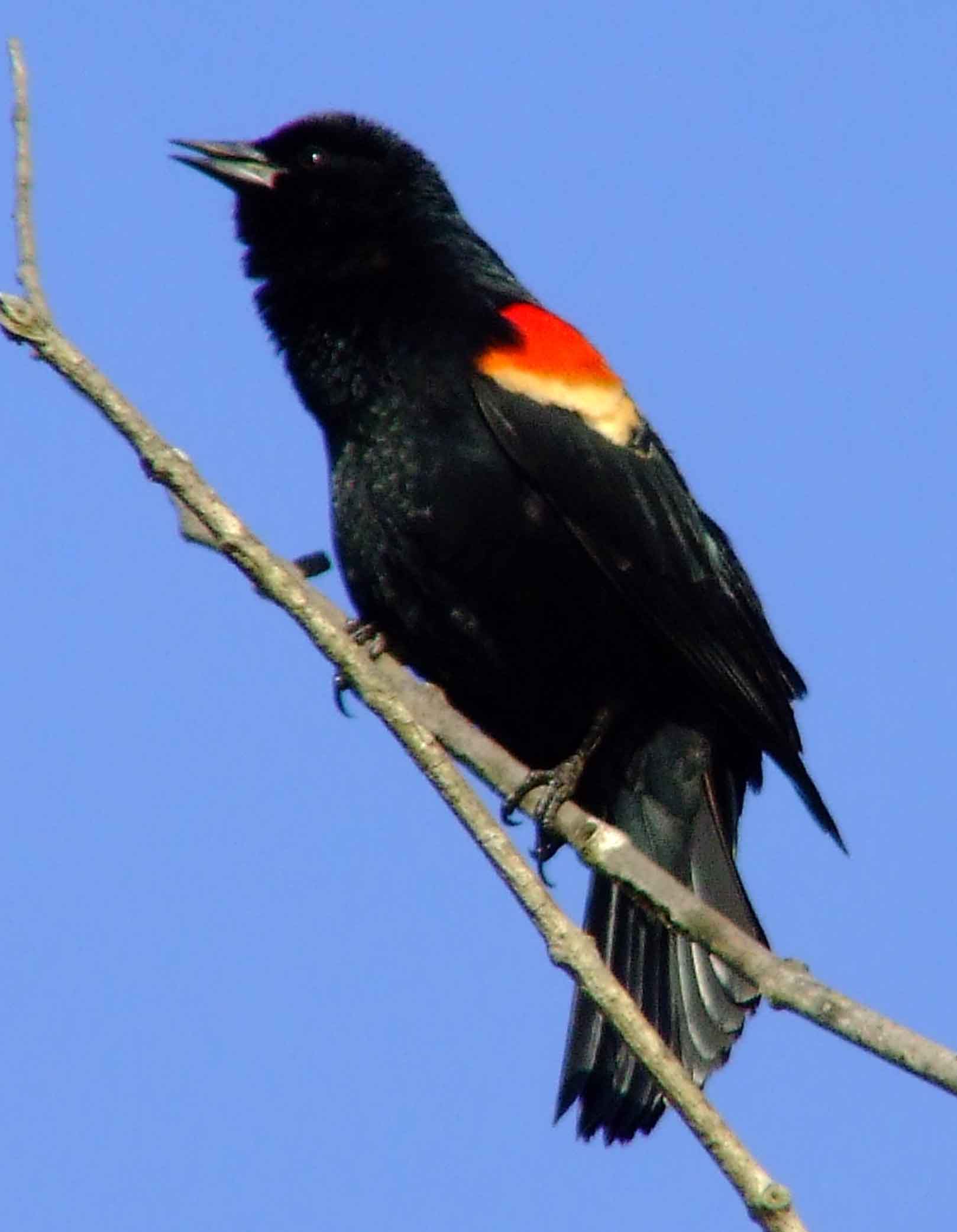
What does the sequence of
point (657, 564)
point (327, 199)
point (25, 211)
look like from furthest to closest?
1. point (327, 199)
2. point (657, 564)
3. point (25, 211)

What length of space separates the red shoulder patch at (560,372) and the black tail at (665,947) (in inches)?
30.1

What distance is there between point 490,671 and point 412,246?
3.65ft

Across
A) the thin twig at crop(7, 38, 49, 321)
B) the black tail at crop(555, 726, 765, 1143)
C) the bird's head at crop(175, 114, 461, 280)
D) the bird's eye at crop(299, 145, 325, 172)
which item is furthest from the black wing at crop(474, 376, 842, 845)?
the thin twig at crop(7, 38, 49, 321)

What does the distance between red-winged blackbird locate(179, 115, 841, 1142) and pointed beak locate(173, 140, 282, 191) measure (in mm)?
267

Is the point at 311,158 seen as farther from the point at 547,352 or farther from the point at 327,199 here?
the point at 547,352

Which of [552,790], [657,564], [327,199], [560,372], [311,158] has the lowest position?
[552,790]

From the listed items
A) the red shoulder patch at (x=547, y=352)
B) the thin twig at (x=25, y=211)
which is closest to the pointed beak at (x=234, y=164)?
the red shoulder patch at (x=547, y=352)

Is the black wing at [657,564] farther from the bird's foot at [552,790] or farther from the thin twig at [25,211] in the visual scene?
the thin twig at [25,211]

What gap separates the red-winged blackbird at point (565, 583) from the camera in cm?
409

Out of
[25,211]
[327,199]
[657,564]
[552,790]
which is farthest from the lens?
[327,199]

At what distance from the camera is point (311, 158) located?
4.68 metres

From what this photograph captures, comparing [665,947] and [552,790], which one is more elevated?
[552,790]

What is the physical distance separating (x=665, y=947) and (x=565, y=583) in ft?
2.90

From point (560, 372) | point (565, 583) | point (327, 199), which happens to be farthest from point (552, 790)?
point (327, 199)
